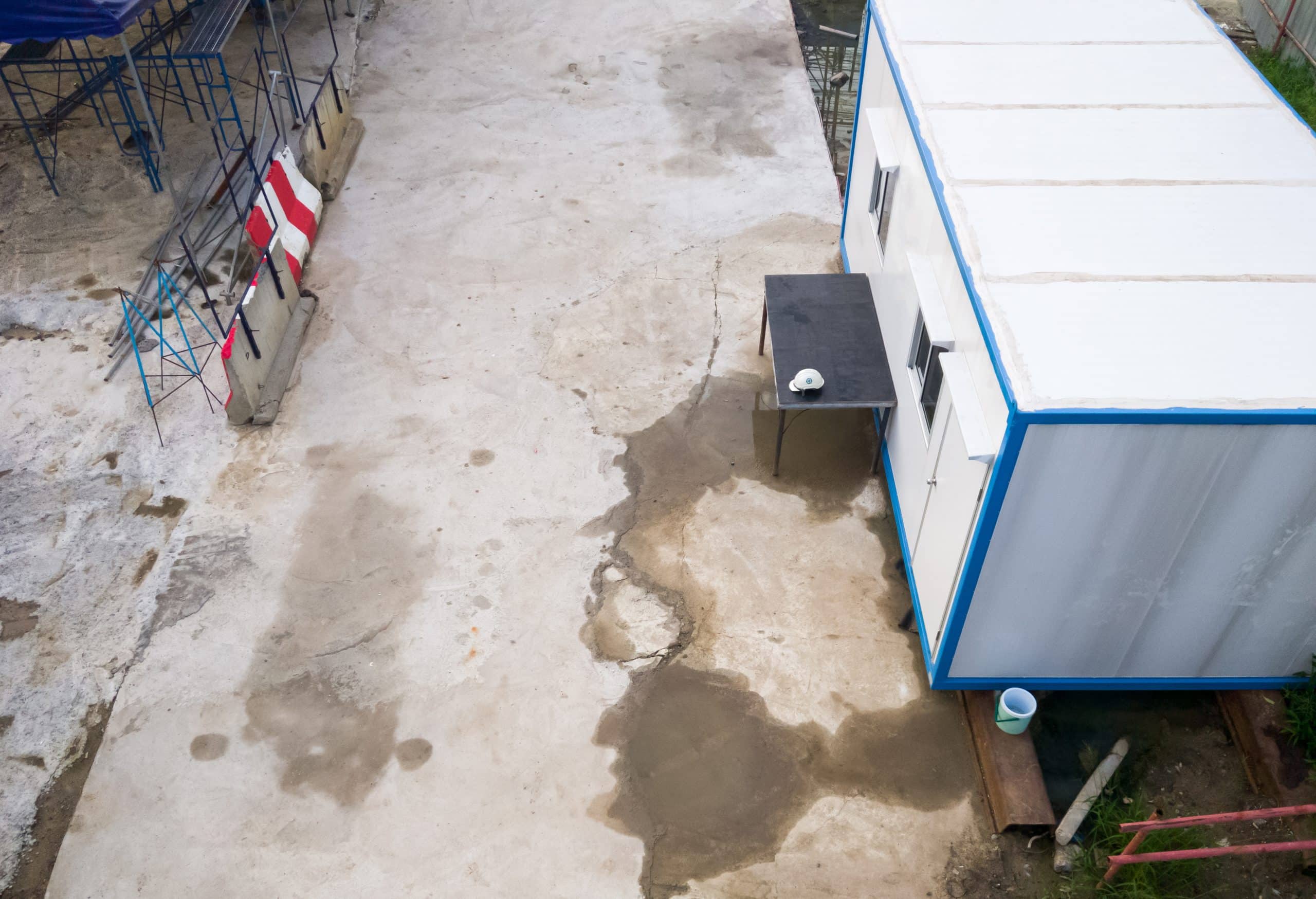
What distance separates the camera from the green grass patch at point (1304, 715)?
6629mm

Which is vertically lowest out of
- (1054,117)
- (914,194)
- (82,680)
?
(82,680)

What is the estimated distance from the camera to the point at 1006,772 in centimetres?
666

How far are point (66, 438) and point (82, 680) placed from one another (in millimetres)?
2990

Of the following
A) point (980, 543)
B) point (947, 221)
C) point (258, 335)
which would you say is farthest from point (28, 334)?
point (980, 543)

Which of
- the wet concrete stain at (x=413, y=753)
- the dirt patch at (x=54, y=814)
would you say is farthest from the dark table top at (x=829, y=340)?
the dirt patch at (x=54, y=814)

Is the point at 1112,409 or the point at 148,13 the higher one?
the point at 1112,409

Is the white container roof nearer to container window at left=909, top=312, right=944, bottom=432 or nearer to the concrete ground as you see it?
container window at left=909, top=312, right=944, bottom=432

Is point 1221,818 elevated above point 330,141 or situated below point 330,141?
above

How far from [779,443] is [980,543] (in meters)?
2.97

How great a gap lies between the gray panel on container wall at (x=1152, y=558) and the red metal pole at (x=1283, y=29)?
1246cm

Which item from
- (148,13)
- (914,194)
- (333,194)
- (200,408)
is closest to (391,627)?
(200,408)

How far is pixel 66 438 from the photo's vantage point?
952 centimetres

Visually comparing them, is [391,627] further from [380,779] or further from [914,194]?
[914,194]

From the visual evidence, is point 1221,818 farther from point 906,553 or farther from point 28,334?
point 28,334
